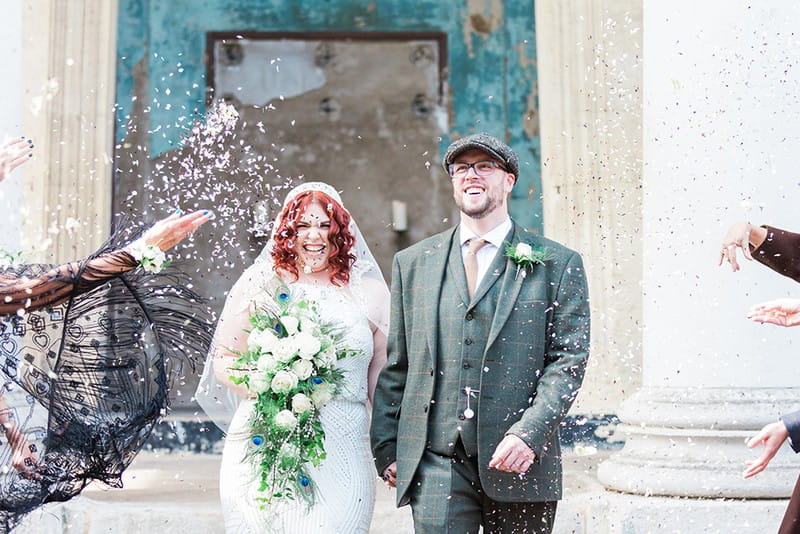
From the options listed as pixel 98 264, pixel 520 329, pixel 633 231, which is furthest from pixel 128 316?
pixel 633 231

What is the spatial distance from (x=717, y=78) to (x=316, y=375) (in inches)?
103

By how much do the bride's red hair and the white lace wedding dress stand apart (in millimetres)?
76

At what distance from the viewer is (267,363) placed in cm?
400

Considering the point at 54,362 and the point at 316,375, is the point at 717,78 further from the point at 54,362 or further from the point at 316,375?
the point at 54,362

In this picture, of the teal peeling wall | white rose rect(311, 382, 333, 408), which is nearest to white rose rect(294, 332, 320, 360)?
white rose rect(311, 382, 333, 408)

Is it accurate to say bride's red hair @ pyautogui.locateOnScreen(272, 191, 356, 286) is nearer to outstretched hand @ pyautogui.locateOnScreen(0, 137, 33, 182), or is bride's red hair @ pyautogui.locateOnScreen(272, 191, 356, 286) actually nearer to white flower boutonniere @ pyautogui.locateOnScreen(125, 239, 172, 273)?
white flower boutonniere @ pyautogui.locateOnScreen(125, 239, 172, 273)

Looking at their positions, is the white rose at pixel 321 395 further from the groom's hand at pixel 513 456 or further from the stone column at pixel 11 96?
the stone column at pixel 11 96

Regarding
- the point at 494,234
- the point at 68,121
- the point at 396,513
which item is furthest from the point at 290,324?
the point at 68,121

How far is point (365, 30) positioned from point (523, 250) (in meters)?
6.63

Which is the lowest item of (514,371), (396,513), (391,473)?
(396,513)

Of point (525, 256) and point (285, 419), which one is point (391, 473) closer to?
point (285, 419)

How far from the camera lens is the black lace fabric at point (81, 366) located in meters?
3.82

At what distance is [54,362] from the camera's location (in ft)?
12.8

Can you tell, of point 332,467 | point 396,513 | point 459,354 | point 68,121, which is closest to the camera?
point 459,354
